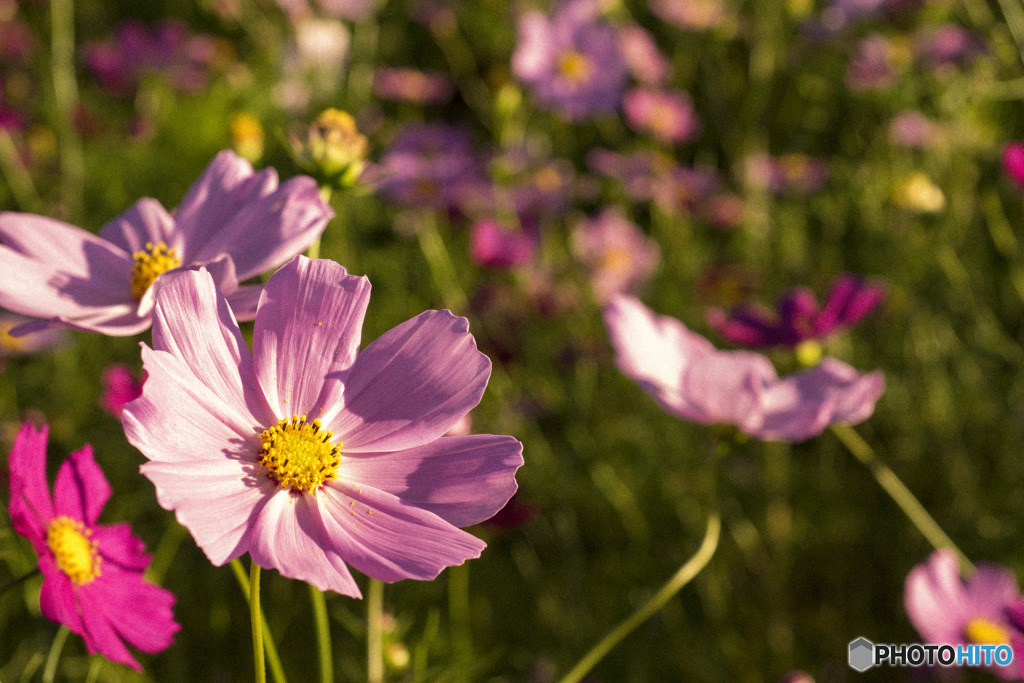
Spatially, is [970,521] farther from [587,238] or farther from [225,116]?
[225,116]

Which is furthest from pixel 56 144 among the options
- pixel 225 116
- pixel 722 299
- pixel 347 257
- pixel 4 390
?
pixel 722 299

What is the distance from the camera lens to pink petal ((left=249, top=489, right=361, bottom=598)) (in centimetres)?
35

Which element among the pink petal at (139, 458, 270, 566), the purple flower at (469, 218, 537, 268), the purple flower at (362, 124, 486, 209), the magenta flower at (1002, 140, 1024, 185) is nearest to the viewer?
the pink petal at (139, 458, 270, 566)

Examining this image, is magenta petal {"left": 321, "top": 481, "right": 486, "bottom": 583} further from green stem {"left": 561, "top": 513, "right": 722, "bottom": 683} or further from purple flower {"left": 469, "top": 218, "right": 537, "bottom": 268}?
purple flower {"left": 469, "top": 218, "right": 537, "bottom": 268}

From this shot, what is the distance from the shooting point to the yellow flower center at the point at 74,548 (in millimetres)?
427

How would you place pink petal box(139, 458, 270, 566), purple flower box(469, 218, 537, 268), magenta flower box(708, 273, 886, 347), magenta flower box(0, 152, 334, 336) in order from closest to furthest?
pink petal box(139, 458, 270, 566) < magenta flower box(0, 152, 334, 336) < magenta flower box(708, 273, 886, 347) < purple flower box(469, 218, 537, 268)

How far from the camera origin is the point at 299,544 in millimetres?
391

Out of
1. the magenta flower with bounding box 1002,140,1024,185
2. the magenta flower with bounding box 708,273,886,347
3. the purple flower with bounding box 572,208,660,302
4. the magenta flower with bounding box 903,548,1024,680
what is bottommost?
the purple flower with bounding box 572,208,660,302

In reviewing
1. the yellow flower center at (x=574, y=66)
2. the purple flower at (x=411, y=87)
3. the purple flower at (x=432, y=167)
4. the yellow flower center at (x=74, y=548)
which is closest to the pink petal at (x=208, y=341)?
the yellow flower center at (x=74, y=548)

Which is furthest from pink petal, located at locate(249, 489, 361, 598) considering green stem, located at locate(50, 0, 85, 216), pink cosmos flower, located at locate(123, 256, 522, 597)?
green stem, located at locate(50, 0, 85, 216)

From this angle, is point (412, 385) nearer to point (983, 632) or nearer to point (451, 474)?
point (451, 474)

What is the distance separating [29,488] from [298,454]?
13 centimetres

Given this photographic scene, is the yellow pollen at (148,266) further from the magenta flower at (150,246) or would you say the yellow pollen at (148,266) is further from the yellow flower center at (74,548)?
the yellow flower center at (74,548)

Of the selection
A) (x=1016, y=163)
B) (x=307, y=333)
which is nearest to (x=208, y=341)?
(x=307, y=333)
